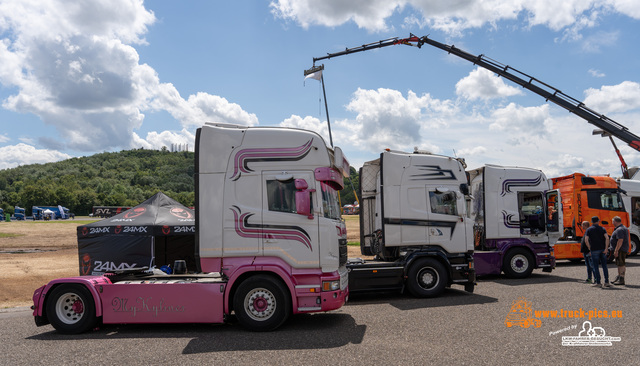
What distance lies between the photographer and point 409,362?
18.4 ft

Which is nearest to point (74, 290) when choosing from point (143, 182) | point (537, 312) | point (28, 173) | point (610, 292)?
point (537, 312)

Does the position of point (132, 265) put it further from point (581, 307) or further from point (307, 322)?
point (581, 307)

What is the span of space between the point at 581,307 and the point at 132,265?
433 inches

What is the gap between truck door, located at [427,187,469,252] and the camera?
10734mm

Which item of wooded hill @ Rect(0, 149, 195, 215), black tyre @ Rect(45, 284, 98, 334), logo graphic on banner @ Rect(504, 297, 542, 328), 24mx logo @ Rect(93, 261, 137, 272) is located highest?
wooded hill @ Rect(0, 149, 195, 215)

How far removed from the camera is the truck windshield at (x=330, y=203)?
7.77 meters

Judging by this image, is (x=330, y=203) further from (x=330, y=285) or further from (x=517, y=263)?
(x=517, y=263)

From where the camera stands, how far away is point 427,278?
10523mm

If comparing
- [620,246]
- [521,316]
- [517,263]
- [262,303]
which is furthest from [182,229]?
[620,246]

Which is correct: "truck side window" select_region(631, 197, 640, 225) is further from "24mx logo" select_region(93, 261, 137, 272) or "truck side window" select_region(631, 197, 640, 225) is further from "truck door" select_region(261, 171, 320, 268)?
"24mx logo" select_region(93, 261, 137, 272)

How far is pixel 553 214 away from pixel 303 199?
9788mm

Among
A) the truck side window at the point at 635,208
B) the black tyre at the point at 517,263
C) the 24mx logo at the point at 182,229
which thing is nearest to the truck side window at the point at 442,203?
the black tyre at the point at 517,263

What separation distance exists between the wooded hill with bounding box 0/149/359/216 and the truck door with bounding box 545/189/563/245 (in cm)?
7996

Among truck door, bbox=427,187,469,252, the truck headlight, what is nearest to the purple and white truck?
truck door, bbox=427,187,469,252
